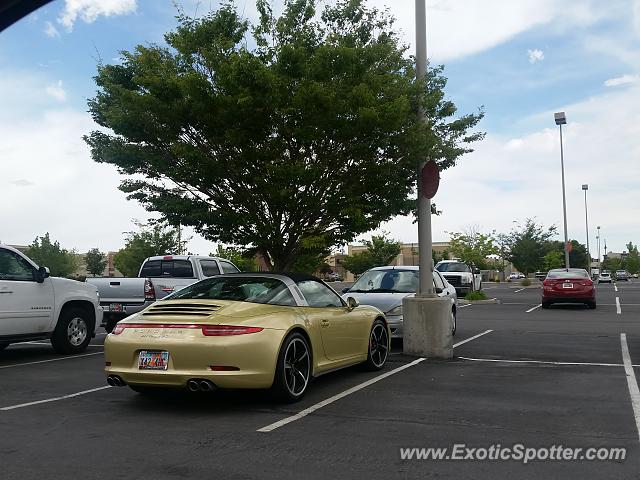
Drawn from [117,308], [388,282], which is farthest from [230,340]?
[117,308]

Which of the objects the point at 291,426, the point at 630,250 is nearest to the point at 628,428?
the point at 291,426

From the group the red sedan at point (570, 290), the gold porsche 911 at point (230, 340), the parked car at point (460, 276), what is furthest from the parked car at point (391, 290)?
the parked car at point (460, 276)

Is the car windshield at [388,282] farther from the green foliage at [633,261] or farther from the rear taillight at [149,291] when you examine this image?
the green foliage at [633,261]

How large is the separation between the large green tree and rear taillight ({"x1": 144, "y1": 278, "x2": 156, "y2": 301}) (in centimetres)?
178

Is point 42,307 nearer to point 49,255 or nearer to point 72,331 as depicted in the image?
point 72,331

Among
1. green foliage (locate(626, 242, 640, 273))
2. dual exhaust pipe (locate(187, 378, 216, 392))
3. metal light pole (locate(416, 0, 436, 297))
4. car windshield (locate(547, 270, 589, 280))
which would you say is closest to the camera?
dual exhaust pipe (locate(187, 378, 216, 392))

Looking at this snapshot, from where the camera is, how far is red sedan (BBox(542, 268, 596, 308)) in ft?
76.3

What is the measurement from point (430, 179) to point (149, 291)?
6.26 m

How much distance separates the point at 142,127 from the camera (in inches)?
438

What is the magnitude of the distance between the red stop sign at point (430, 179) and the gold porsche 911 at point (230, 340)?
136 inches

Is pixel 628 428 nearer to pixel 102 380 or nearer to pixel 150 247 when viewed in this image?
pixel 102 380

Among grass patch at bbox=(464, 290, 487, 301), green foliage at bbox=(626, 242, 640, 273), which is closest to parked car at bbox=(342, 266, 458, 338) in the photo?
grass patch at bbox=(464, 290, 487, 301)

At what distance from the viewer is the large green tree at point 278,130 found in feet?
32.7

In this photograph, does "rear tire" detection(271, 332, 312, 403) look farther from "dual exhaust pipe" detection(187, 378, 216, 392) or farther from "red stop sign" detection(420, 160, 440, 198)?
"red stop sign" detection(420, 160, 440, 198)
